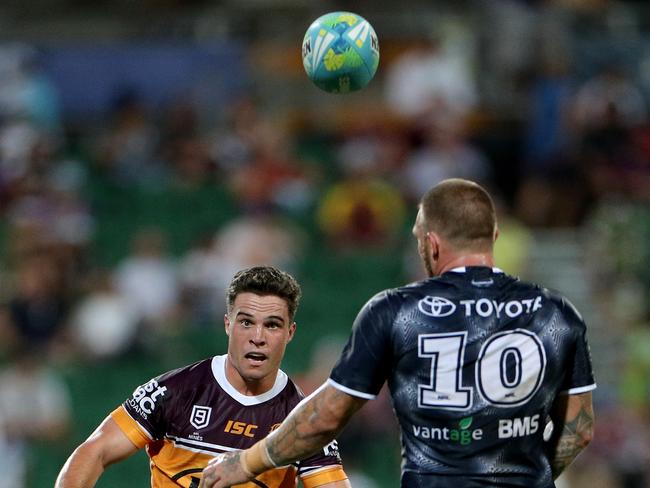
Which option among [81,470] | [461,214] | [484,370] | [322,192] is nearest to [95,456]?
[81,470]

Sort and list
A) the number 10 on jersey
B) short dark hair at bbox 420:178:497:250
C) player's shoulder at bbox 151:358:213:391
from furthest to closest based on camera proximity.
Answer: player's shoulder at bbox 151:358:213:391 < short dark hair at bbox 420:178:497:250 < the number 10 on jersey

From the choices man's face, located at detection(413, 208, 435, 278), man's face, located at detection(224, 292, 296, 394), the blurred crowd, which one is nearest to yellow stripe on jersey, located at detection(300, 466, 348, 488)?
man's face, located at detection(224, 292, 296, 394)

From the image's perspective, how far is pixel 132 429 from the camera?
5.82 m

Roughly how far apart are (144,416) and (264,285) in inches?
31.1

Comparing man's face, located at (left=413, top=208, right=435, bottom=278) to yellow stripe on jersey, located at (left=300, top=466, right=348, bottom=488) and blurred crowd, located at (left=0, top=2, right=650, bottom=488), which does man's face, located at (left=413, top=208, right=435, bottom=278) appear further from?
blurred crowd, located at (left=0, top=2, right=650, bottom=488)

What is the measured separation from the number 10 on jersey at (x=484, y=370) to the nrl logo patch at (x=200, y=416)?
1272mm

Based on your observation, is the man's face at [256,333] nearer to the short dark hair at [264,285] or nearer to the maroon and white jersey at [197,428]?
the short dark hair at [264,285]

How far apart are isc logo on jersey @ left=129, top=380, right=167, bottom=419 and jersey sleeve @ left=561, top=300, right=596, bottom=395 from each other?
1.83 metres

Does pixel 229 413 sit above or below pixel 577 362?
below

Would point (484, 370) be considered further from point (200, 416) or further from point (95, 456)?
point (95, 456)

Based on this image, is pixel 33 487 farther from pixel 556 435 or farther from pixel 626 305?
pixel 556 435

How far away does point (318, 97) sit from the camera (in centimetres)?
1784

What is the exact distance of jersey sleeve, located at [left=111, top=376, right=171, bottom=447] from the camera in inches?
229

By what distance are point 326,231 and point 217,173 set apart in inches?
63.5
